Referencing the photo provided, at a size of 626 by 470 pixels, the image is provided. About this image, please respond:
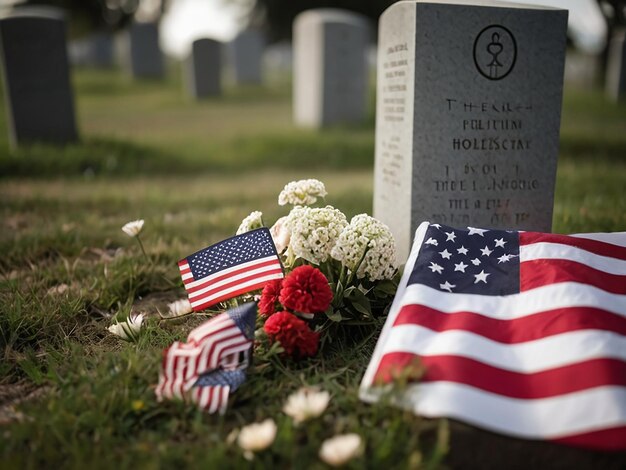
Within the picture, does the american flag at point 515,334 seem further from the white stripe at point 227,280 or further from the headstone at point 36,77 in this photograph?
the headstone at point 36,77

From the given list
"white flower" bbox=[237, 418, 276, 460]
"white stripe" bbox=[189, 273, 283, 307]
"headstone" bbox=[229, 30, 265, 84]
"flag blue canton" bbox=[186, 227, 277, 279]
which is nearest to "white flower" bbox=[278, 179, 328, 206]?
"flag blue canton" bbox=[186, 227, 277, 279]

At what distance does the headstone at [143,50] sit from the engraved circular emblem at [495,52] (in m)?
17.7

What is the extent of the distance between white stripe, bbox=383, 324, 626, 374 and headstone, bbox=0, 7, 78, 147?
7.72 meters

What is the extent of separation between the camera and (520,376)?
6.82 feet

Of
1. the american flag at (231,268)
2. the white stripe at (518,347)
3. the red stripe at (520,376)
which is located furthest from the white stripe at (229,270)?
the red stripe at (520,376)

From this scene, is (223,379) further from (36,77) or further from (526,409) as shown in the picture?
(36,77)

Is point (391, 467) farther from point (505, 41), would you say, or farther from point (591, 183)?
point (591, 183)

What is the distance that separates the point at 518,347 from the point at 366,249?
815 mm

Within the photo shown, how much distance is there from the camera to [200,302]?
280cm

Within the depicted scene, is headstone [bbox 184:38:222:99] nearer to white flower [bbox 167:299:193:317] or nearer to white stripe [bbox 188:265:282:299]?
white flower [bbox 167:299:193:317]

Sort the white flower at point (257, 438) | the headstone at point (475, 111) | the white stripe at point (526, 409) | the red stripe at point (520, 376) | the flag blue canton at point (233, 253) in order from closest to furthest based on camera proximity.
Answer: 1. the white flower at point (257, 438)
2. the white stripe at point (526, 409)
3. the red stripe at point (520, 376)
4. the flag blue canton at point (233, 253)
5. the headstone at point (475, 111)

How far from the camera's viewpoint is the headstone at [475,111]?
3576 mm

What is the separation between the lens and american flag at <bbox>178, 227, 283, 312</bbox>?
2.75 meters

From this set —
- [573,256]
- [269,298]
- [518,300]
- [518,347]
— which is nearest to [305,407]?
[269,298]
